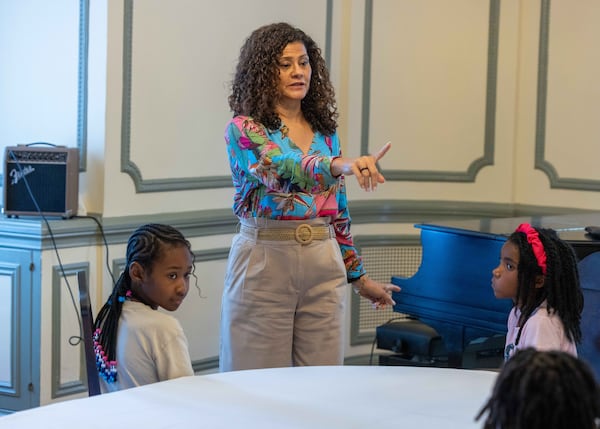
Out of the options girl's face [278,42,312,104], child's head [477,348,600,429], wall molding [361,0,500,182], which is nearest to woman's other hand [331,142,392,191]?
girl's face [278,42,312,104]

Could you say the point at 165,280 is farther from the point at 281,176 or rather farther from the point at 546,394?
the point at 546,394

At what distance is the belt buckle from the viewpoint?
2701mm

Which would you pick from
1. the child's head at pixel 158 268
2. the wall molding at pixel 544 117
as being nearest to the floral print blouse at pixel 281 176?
the child's head at pixel 158 268

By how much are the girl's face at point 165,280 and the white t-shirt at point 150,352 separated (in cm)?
9

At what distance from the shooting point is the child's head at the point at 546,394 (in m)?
1.00

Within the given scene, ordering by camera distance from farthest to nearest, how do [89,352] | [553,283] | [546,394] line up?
[553,283]
[89,352]
[546,394]

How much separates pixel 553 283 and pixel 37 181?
1.99 m

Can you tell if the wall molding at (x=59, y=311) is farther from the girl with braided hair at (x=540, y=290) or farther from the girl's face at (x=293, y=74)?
the girl with braided hair at (x=540, y=290)

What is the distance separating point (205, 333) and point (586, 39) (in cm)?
211

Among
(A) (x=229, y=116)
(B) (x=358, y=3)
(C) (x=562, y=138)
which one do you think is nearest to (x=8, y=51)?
(A) (x=229, y=116)

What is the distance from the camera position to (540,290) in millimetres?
2555

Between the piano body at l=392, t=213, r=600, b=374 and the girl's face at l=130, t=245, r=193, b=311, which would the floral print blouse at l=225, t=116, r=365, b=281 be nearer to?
the girl's face at l=130, t=245, r=193, b=311

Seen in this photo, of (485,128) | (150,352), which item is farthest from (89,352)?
(485,128)

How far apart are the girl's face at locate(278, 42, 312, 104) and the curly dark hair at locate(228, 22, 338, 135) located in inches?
0.5
